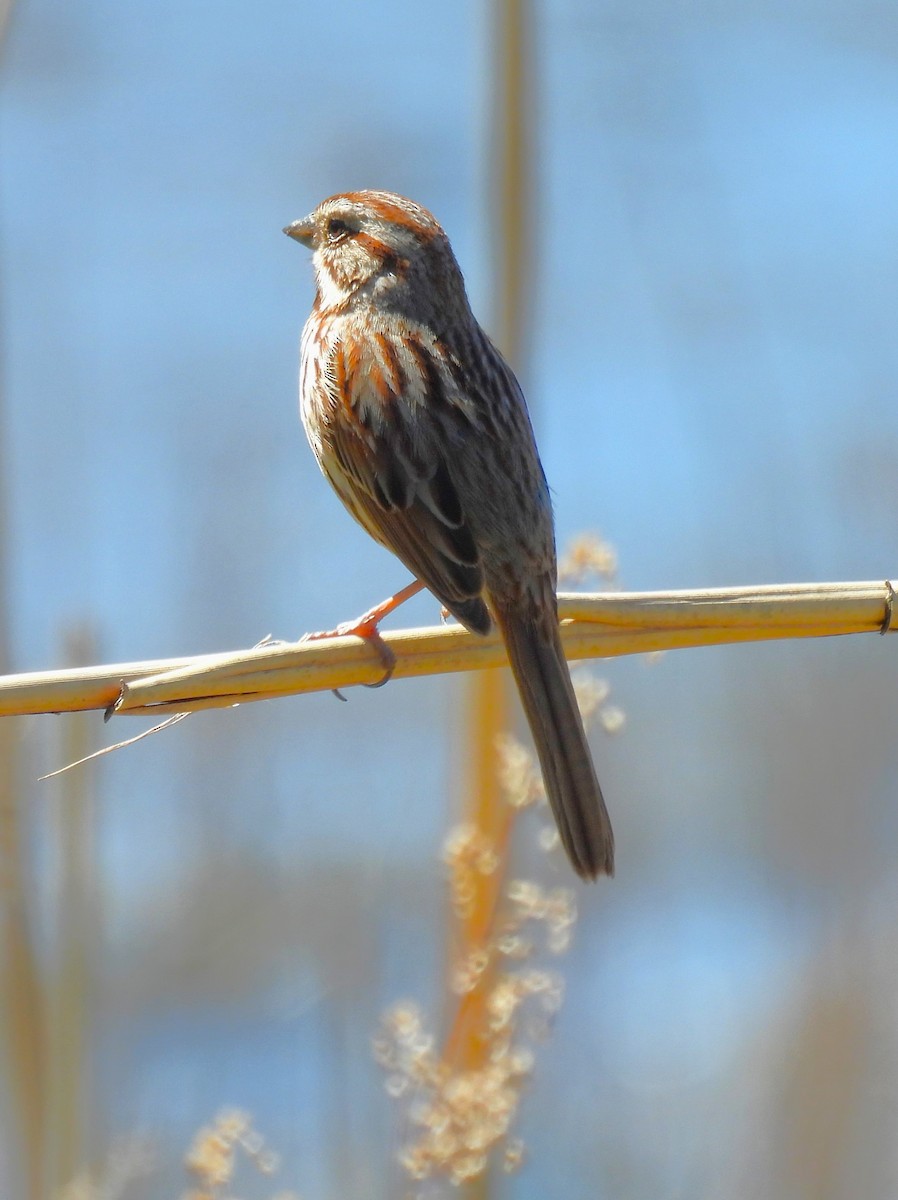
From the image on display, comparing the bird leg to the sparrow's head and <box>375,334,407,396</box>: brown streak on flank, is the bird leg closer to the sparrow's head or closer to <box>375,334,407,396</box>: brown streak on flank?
<box>375,334,407,396</box>: brown streak on flank

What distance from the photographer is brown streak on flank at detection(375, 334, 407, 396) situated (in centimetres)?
349

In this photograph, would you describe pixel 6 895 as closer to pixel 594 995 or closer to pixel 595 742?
pixel 594 995

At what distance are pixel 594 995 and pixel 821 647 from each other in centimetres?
143

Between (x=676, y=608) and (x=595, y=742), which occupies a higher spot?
(x=676, y=608)

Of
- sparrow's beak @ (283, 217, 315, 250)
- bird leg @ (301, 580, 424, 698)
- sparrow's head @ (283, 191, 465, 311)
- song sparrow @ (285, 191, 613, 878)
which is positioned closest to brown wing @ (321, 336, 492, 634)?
song sparrow @ (285, 191, 613, 878)

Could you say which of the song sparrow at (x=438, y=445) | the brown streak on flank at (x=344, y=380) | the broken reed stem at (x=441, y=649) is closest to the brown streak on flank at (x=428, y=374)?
the song sparrow at (x=438, y=445)

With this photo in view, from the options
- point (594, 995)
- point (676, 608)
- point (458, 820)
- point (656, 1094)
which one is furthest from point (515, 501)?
point (656, 1094)

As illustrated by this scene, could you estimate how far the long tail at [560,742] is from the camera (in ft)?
9.06

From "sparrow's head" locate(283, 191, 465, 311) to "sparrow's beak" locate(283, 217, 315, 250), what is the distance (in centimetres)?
11

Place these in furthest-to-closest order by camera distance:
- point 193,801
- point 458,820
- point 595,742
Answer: point 595,742, point 193,801, point 458,820

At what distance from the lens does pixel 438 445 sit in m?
3.39

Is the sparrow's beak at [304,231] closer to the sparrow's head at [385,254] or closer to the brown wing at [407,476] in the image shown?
the sparrow's head at [385,254]

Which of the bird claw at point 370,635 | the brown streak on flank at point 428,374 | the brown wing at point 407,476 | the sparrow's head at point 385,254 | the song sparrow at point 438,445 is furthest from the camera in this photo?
the sparrow's head at point 385,254

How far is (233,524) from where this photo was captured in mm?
4504
